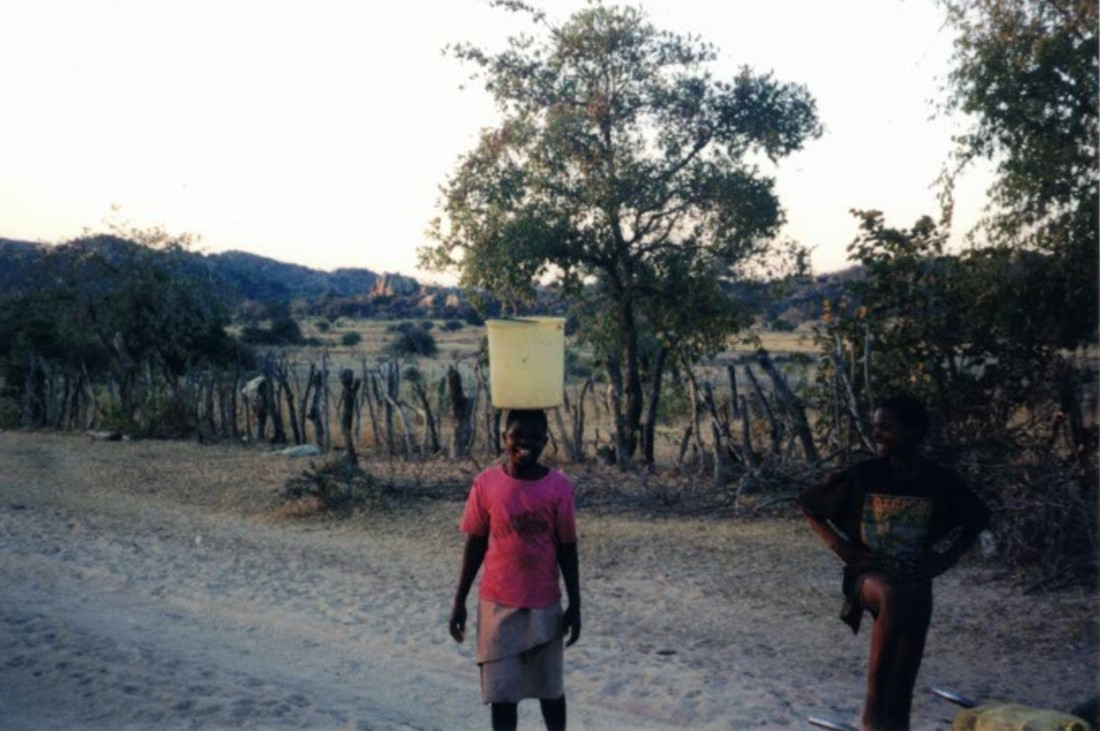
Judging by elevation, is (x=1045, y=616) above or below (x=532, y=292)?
below

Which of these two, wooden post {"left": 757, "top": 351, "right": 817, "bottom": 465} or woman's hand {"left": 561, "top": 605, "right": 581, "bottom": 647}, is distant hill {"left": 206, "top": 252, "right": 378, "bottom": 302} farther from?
woman's hand {"left": 561, "top": 605, "right": 581, "bottom": 647}

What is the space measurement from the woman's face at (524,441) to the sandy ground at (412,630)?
1.71m

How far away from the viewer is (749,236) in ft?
39.4

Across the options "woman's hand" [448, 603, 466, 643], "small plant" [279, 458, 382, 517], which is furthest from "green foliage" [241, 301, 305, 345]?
"woman's hand" [448, 603, 466, 643]

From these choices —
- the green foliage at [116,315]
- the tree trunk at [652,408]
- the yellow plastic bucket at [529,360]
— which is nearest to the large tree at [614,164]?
the tree trunk at [652,408]

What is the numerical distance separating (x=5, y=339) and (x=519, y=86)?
54.3 ft

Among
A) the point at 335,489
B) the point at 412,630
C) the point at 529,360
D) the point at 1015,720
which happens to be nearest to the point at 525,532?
the point at 529,360

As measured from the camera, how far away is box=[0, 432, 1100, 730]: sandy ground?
5.09 meters

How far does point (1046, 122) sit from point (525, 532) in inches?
278

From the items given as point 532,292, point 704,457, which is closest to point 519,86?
point 532,292

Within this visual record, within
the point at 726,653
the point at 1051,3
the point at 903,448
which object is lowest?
the point at 726,653

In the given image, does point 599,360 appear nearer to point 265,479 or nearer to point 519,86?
point 519,86

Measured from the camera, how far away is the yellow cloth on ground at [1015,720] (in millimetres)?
3848

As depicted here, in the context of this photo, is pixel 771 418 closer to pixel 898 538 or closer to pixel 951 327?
pixel 951 327
